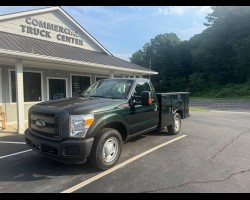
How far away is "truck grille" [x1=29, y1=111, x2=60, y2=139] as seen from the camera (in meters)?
4.23

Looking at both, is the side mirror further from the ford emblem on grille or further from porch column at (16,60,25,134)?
porch column at (16,60,25,134)

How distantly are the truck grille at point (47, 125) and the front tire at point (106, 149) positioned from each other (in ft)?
2.55

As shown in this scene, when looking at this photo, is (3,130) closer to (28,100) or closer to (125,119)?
(28,100)

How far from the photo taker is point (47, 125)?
4.41 meters

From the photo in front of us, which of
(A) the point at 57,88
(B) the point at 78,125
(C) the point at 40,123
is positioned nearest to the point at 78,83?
(A) the point at 57,88

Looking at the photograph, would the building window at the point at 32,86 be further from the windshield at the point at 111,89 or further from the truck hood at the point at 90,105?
the truck hood at the point at 90,105

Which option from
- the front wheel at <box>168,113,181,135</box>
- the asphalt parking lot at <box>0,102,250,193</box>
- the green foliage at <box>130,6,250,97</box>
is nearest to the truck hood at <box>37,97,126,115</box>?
the asphalt parking lot at <box>0,102,250,193</box>

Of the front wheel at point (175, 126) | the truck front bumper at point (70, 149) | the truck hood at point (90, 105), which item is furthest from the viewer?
the front wheel at point (175, 126)

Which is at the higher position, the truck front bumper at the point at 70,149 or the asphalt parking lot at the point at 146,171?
the truck front bumper at the point at 70,149

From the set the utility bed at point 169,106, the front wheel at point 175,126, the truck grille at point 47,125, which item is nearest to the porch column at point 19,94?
the truck grille at point 47,125

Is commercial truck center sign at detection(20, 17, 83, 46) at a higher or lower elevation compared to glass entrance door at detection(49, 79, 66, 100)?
higher

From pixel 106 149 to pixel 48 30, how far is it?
10239mm

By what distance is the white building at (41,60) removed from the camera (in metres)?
8.87

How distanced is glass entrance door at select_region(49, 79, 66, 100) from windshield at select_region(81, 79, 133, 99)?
24.5ft
